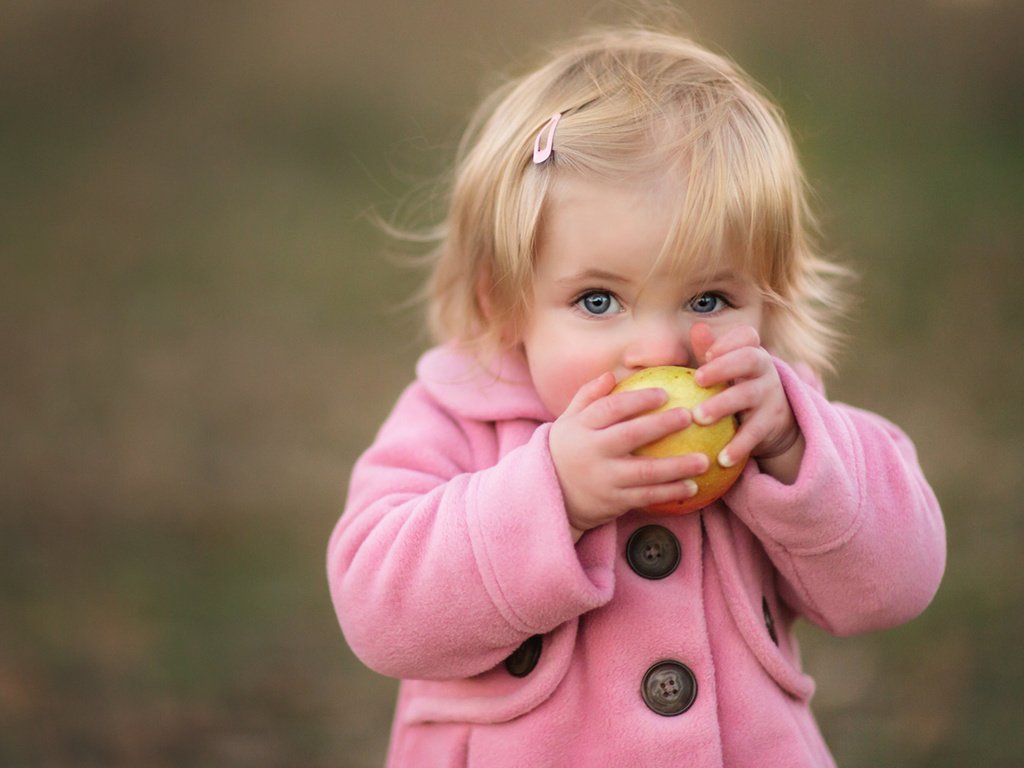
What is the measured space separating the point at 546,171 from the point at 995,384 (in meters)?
4.04

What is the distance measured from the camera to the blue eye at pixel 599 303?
1.86m

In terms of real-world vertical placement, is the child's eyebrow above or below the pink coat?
above

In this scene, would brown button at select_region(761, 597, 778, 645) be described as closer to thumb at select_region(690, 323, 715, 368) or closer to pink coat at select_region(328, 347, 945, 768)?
pink coat at select_region(328, 347, 945, 768)

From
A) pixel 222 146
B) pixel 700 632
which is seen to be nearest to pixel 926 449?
pixel 700 632

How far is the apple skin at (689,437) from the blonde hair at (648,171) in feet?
0.59

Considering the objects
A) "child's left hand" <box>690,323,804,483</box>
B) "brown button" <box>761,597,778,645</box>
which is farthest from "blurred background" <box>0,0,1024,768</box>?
"brown button" <box>761,597,778,645</box>

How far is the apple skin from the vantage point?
1.73 meters

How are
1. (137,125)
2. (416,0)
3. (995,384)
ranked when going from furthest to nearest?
(416,0), (137,125), (995,384)

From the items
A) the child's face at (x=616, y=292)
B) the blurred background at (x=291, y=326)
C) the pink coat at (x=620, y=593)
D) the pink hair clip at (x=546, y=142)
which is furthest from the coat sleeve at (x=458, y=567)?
the blurred background at (x=291, y=326)

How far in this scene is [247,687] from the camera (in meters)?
3.81

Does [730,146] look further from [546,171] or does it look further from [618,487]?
[618,487]

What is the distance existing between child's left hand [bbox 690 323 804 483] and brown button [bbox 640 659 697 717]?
33cm

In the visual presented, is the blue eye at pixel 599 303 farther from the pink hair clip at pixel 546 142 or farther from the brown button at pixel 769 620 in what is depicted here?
the brown button at pixel 769 620

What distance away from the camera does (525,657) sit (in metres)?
1.92
